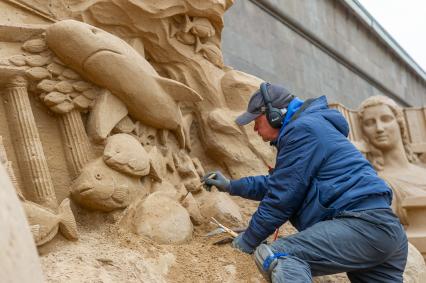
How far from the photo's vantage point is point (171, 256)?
8.21ft

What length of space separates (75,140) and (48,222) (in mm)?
586

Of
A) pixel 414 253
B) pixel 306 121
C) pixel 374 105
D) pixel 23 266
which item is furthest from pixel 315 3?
pixel 23 266

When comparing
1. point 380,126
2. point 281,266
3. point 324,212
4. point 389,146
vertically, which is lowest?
point 389,146

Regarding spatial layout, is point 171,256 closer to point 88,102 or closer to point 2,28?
point 88,102

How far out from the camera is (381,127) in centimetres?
529

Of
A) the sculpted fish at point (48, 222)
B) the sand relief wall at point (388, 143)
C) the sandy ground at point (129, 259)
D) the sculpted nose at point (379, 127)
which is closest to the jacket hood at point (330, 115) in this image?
the sandy ground at point (129, 259)

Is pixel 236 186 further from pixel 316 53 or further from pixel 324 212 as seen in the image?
pixel 316 53

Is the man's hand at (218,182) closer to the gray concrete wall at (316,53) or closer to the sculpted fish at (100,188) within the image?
the sculpted fish at (100,188)

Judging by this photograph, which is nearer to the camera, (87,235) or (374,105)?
(87,235)

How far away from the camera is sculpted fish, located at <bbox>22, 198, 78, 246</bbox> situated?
7.41 feet

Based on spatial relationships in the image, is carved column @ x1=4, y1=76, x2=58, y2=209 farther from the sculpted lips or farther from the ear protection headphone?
the sculpted lips

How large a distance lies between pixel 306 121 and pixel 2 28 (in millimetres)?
1617

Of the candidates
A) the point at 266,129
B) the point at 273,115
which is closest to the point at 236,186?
the point at 266,129

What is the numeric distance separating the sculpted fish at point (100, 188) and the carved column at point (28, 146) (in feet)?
0.44
